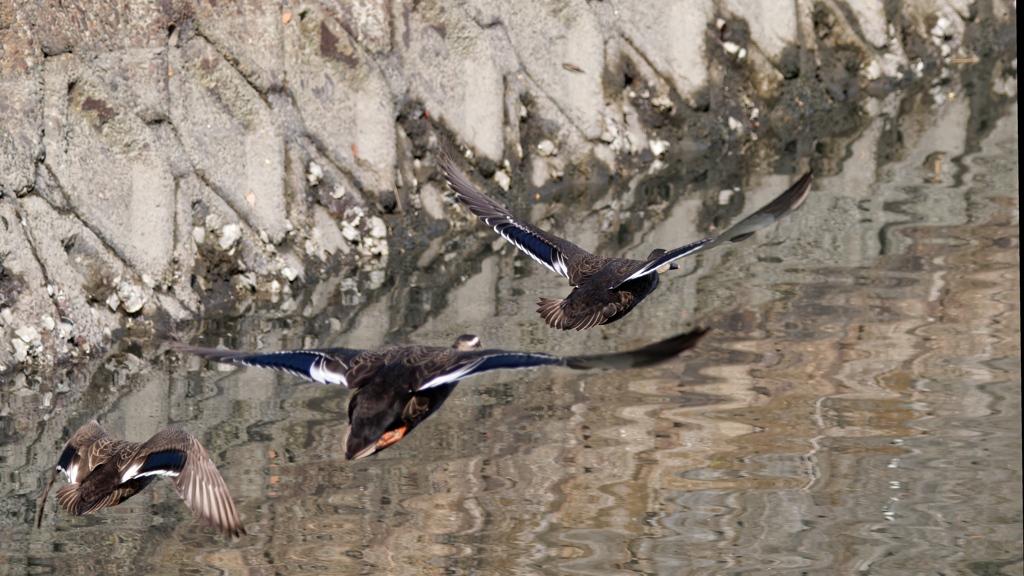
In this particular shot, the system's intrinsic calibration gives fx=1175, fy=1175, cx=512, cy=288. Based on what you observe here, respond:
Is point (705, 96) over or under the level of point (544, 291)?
over

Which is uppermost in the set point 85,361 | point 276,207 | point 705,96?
point 705,96

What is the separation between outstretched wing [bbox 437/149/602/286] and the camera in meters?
5.71

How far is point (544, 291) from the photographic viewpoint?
8.12 meters

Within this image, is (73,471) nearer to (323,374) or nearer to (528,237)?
(323,374)

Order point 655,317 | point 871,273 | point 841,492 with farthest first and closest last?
point 871,273
point 655,317
point 841,492

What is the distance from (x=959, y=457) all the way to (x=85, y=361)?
499cm

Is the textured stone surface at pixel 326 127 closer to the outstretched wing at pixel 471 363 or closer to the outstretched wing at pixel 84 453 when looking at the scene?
the outstretched wing at pixel 84 453

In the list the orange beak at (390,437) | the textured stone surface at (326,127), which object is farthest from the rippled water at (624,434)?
the orange beak at (390,437)

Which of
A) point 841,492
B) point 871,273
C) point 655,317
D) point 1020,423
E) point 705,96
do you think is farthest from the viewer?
point 705,96

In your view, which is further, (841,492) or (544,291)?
(544,291)

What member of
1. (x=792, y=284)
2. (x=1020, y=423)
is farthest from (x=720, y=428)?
(x=792, y=284)

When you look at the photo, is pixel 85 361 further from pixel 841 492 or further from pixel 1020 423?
pixel 1020 423

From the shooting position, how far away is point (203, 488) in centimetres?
463

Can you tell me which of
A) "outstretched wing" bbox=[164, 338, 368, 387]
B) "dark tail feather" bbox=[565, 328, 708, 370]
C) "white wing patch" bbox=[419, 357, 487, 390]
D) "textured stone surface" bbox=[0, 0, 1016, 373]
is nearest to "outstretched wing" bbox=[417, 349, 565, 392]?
"white wing patch" bbox=[419, 357, 487, 390]
